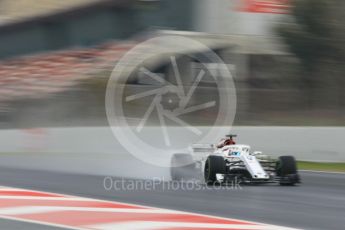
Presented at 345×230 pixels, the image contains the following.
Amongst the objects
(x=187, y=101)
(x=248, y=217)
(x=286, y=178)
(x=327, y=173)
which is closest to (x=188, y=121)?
(x=187, y=101)

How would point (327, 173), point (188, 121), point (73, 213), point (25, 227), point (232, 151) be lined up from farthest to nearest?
1. point (188, 121)
2. point (327, 173)
3. point (232, 151)
4. point (73, 213)
5. point (25, 227)

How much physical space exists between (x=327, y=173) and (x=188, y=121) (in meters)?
7.17

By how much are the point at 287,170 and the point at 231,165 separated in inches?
37.7

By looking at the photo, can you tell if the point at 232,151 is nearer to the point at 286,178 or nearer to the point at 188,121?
the point at 286,178

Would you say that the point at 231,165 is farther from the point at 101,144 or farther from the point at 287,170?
the point at 101,144

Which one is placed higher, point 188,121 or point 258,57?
point 258,57

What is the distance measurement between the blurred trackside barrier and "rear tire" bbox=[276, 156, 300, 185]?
5.06 m

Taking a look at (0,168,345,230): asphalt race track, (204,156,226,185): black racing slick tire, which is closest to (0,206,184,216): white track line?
(0,168,345,230): asphalt race track

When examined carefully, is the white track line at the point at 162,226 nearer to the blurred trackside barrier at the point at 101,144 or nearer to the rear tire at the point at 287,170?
the rear tire at the point at 287,170

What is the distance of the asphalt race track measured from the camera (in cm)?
784

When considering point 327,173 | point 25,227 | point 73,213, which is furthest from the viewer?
point 327,173

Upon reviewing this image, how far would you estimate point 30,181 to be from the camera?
11141mm

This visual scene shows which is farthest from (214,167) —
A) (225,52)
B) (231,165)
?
(225,52)

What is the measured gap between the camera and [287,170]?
11.3 metres
